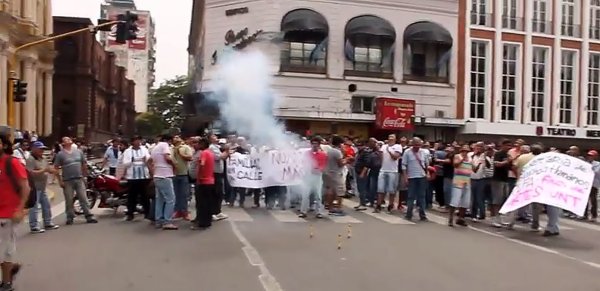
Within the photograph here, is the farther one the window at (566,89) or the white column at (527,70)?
the window at (566,89)

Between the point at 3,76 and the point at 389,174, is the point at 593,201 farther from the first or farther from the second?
the point at 3,76

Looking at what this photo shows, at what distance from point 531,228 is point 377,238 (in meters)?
3.85

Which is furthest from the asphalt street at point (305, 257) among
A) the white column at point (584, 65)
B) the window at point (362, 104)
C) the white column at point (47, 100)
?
the white column at point (47, 100)

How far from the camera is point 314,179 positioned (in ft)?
48.5

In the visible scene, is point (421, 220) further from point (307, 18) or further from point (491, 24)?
point (491, 24)

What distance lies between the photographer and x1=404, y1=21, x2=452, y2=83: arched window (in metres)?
38.3

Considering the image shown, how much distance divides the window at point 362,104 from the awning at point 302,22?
4.34 m

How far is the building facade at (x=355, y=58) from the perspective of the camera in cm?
3556

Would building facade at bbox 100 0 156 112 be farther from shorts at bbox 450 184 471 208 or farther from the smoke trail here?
shorts at bbox 450 184 471 208

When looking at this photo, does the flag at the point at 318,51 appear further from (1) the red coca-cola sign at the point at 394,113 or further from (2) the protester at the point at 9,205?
(2) the protester at the point at 9,205

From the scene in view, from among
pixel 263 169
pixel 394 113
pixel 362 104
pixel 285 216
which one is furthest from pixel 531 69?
pixel 285 216

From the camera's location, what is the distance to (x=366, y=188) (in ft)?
57.7

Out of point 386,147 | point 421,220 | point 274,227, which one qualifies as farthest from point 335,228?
point 386,147

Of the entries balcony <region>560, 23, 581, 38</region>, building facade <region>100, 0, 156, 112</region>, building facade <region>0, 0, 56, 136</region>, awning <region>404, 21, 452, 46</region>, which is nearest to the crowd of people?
building facade <region>0, 0, 56, 136</region>
